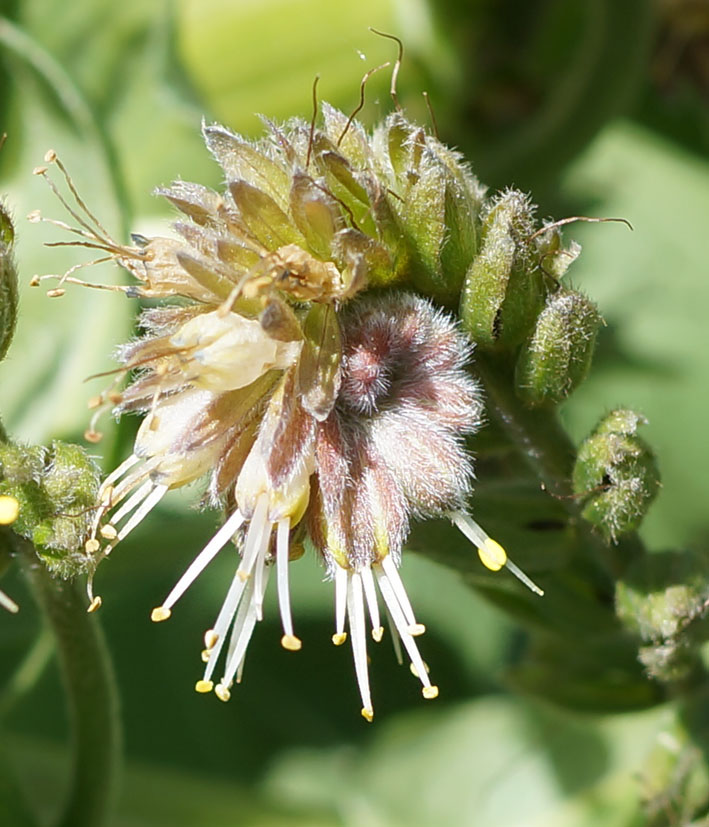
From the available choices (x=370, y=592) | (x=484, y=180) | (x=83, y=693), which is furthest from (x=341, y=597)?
(x=484, y=180)

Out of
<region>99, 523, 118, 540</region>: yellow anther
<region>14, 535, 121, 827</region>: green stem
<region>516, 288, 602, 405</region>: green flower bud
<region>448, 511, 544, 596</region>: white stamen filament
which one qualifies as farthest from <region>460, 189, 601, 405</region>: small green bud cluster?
<region>14, 535, 121, 827</region>: green stem

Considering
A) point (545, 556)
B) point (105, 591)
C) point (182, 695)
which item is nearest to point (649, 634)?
point (545, 556)

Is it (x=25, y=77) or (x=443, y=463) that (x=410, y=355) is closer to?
(x=443, y=463)

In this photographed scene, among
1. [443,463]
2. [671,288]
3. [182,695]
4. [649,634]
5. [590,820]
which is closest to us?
[443,463]

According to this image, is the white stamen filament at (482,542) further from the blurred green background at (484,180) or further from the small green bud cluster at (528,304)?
the blurred green background at (484,180)

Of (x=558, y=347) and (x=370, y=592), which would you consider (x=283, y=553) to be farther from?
(x=558, y=347)

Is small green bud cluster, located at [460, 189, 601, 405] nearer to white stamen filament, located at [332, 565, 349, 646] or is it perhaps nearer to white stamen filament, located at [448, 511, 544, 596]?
white stamen filament, located at [448, 511, 544, 596]

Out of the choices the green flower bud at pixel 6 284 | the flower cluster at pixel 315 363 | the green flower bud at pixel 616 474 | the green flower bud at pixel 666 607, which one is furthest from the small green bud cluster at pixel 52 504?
the green flower bud at pixel 666 607
